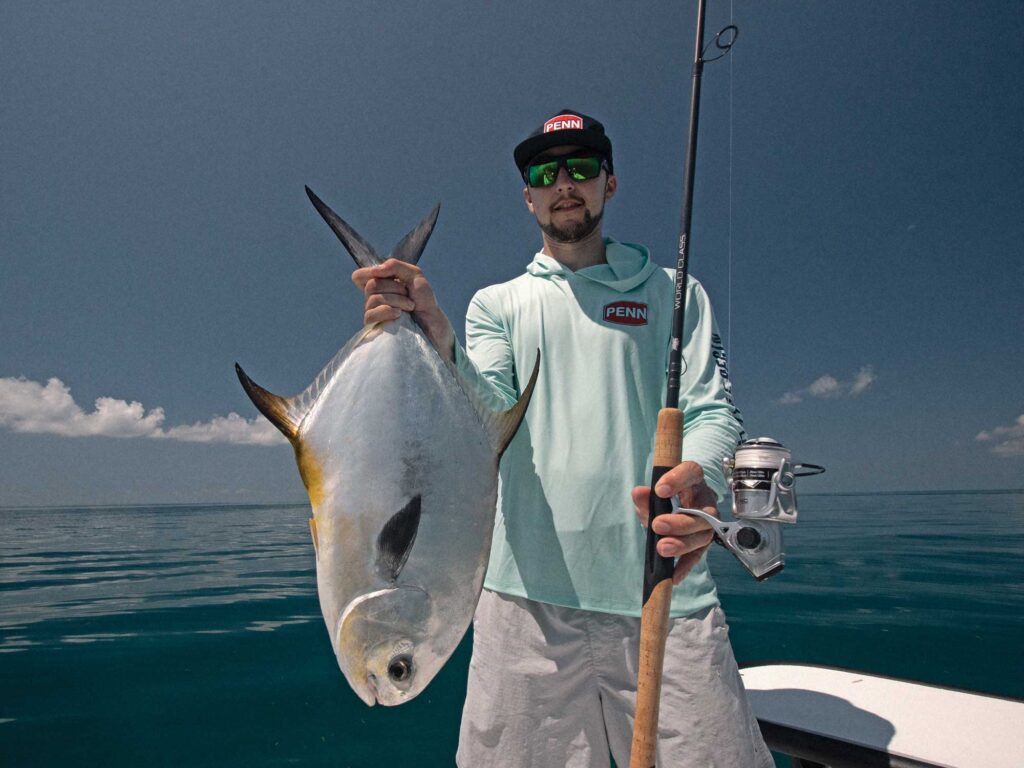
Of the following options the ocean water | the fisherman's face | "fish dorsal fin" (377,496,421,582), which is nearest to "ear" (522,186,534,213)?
the fisherman's face

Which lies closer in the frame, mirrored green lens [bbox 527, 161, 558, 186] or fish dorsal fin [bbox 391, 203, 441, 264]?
fish dorsal fin [bbox 391, 203, 441, 264]

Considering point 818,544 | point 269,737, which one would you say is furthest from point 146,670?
point 818,544

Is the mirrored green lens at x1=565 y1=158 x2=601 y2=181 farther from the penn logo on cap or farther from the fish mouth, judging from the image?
the fish mouth

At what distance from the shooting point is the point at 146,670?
208 inches

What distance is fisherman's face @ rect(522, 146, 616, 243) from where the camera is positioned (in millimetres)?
1869

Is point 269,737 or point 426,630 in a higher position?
point 426,630

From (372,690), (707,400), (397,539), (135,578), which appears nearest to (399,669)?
(372,690)

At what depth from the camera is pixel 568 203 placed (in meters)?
1.91

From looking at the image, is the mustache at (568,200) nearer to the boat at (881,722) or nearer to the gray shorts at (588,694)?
the gray shorts at (588,694)

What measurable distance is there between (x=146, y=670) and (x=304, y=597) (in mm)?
2910

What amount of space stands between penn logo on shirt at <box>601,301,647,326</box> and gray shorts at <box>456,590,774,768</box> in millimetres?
871

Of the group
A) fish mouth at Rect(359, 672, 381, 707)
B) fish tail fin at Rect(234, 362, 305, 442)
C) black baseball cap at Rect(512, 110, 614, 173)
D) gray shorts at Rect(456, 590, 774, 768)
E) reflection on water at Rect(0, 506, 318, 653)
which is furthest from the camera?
reflection on water at Rect(0, 506, 318, 653)

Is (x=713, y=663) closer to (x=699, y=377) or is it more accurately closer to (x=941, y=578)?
(x=699, y=377)

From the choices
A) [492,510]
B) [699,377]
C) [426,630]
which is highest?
[699,377]
